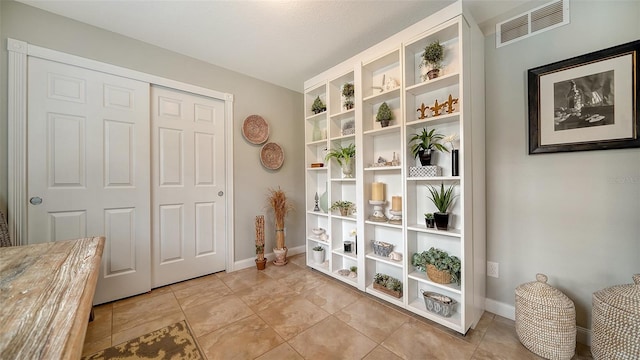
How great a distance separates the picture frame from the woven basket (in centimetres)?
111

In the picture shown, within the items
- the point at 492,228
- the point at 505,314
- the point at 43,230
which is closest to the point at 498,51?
the point at 492,228

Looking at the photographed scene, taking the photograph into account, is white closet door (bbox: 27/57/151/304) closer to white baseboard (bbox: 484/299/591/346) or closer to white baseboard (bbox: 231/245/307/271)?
white baseboard (bbox: 231/245/307/271)

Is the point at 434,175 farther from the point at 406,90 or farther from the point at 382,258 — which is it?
the point at 382,258

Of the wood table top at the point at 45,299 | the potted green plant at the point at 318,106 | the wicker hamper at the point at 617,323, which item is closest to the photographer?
the wood table top at the point at 45,299

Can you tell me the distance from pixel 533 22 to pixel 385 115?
3.95 feet

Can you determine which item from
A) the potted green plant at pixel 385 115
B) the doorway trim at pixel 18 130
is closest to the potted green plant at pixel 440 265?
the potted green plant at pixel 385 115

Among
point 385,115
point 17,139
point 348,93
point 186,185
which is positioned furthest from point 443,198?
point 17,139

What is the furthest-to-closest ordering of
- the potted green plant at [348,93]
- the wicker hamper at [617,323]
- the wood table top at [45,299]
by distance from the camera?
the potted green plant at [348,93], the wicker hamper at [617,323], the wood table top at [45,299]

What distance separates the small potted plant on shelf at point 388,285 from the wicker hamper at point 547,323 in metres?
0.79

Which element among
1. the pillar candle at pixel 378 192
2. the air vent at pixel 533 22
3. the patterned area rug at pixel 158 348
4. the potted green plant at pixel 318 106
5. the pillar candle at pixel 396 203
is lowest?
the patterned area rug at pixel 158 348

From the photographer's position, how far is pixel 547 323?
4.45 feet

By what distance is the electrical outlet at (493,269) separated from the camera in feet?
6.01

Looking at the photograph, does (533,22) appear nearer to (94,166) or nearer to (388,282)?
(388,282)

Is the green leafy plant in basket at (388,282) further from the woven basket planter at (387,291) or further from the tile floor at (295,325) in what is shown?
the tile floor at (295,325)
